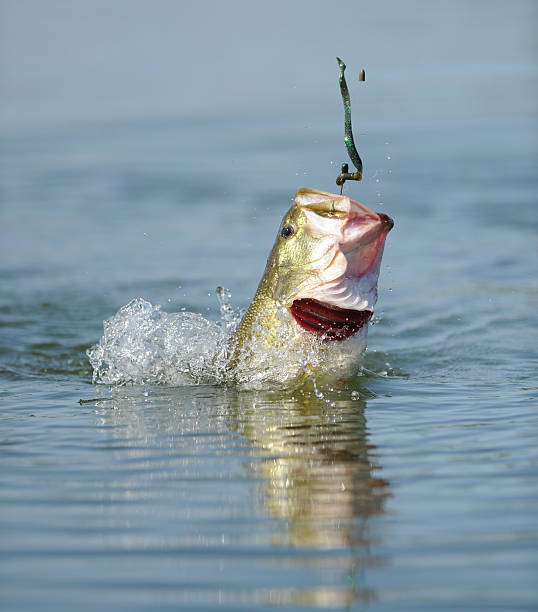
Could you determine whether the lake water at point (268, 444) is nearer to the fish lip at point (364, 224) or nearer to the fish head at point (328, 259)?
the fish head at point (328, 259)

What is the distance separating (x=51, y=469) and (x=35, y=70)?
2401 centimetres

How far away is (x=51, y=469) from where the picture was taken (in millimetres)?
4895

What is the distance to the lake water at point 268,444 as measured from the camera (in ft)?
11.5

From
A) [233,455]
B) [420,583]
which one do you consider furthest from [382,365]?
[420,583]

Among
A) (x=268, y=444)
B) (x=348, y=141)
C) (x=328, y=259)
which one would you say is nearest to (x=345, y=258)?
(x=328, y=259)

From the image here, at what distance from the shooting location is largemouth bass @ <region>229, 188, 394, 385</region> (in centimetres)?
564

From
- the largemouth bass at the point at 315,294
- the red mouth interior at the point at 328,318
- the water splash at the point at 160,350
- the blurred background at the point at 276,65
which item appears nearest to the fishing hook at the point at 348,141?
the largemouth bass at the point at 315,294

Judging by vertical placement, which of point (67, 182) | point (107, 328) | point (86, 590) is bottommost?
point (67, 182)

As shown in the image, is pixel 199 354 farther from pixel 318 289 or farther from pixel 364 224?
pixel 364 224

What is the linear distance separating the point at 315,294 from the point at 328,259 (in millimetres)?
227

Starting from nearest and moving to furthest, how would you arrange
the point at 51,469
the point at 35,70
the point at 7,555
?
the point at 7,555, the point at 51,469, the point at 35,70

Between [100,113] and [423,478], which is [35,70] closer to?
[100,113]

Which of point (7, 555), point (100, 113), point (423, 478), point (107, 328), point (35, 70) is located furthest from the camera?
point (35, 70)

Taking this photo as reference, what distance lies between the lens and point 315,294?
5832mm
